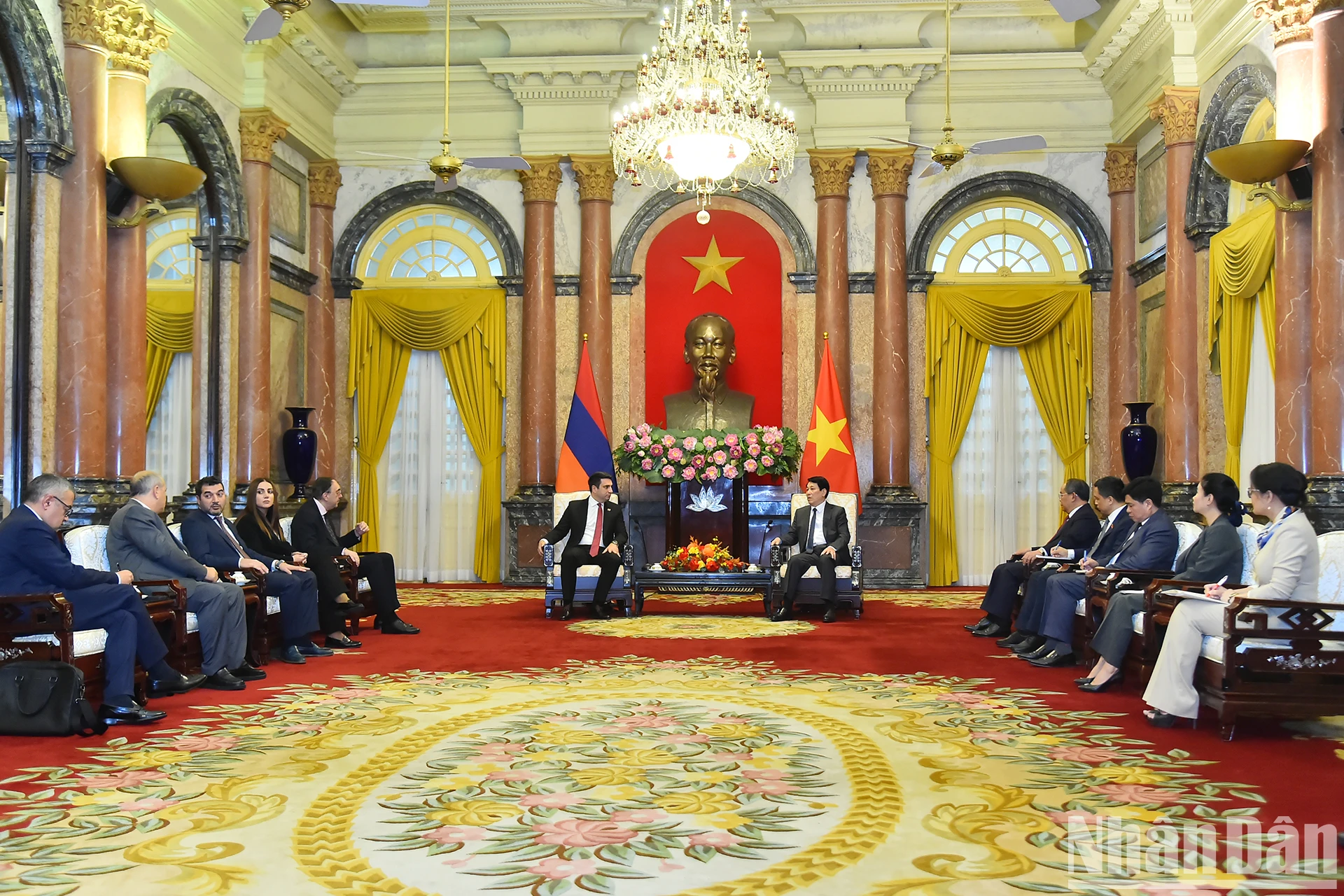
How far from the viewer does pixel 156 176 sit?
7.75 m

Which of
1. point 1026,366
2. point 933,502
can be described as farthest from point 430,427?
point 1026,366

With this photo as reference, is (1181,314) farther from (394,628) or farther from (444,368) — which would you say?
(444,368)

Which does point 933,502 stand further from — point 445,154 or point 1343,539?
point 1343,539

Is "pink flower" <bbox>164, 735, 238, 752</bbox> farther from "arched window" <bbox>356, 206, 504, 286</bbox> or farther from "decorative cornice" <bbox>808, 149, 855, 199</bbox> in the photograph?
"decorative cornice" <bbox>808, 149, 855, 199</bbox>

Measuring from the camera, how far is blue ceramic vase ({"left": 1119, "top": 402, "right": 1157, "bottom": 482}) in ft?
34.8

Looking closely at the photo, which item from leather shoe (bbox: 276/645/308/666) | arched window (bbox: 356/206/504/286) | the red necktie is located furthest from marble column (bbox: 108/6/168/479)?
arched window (bbox: 356/206/504/286)

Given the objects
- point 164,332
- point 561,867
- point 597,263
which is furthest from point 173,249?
point 561,867

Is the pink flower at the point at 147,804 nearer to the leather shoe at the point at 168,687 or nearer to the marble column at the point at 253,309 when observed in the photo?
the leather shoe at the point at 168,687

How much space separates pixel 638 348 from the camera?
12.8 meters

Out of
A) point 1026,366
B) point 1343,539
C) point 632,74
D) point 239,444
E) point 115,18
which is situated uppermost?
point 632,74

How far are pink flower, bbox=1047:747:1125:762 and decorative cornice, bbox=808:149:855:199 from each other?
887 cm

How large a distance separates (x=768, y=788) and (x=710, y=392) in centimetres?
867

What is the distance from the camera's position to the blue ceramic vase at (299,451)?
11.6 metres

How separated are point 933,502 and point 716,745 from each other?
28.2 ft
